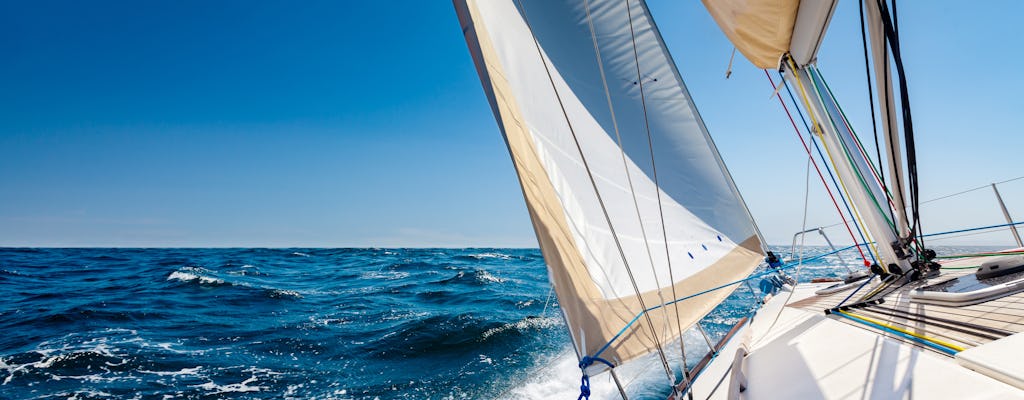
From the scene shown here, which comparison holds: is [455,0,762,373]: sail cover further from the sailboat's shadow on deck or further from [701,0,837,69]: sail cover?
[701,0,837,69]: sail cover

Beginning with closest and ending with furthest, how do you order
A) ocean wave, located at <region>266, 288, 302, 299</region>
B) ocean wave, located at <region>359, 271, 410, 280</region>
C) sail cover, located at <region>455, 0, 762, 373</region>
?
sail cover, located at <region>455, 0, 762, 373</region> → ocean wave, located at <region>266, 288, 302, 299</region> → ocean wave, located at <region>359, 271, 410, 280</region>

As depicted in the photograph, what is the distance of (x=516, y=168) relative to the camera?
1.77 meters

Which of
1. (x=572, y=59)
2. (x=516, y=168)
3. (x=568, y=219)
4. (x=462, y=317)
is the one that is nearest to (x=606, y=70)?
(x=572, y=59)

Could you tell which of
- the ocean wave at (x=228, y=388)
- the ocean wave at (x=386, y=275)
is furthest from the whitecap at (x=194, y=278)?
the ocean wave at (x=228, y=388)

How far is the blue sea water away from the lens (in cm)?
428

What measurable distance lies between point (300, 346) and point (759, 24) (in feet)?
23.3

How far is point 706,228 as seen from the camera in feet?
11.1

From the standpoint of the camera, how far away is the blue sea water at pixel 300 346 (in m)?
4.28

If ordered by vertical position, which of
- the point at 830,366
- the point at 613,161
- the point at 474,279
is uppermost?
the point at 613,161

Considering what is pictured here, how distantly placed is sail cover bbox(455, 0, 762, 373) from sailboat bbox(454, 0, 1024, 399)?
13 millimetres

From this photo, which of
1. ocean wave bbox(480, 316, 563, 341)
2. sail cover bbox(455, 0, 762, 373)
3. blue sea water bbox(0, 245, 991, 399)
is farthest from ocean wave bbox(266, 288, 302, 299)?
sail cover bbox(455, 0, 762, 373)

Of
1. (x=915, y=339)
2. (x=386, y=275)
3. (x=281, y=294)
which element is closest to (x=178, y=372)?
(x=281, y=294)

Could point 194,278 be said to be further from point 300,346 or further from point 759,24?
point 759,24

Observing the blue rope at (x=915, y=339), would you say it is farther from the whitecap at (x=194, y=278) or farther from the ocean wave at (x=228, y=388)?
the whitecap at (x=194, y=278)
